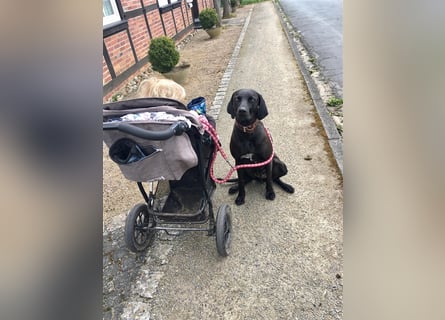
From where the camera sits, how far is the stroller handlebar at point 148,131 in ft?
5.11

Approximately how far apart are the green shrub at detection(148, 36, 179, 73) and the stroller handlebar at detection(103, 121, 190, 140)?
4987mm

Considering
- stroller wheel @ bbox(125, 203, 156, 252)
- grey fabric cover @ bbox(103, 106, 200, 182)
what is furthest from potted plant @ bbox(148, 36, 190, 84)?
grey fabric cover @ bbox(103, 106, 200, 182)

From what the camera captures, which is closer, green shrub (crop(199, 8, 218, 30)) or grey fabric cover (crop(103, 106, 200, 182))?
grey fabric cover (crop(103, 106, 200, 182))

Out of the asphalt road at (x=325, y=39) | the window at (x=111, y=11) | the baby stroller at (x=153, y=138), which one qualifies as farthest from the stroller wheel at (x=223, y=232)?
the window at (x=111, y=11)

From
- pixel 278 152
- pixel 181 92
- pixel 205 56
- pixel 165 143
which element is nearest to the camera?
pixel 165 143

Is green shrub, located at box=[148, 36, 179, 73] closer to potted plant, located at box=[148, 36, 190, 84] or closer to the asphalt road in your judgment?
potted plant, located at box=[148, 36, 190, 84]

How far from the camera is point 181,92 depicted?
261 cm

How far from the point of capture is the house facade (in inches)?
240

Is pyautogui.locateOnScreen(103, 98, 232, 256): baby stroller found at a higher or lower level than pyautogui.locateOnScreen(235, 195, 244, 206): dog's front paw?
higher

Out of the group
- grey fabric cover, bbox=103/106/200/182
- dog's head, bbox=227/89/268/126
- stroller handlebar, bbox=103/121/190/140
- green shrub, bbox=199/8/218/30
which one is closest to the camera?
stroller handlebar, bbox=103/121/190/140

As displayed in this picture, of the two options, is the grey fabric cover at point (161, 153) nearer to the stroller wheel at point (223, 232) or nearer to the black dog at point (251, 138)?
the stroller wheel at point (223, 232)
